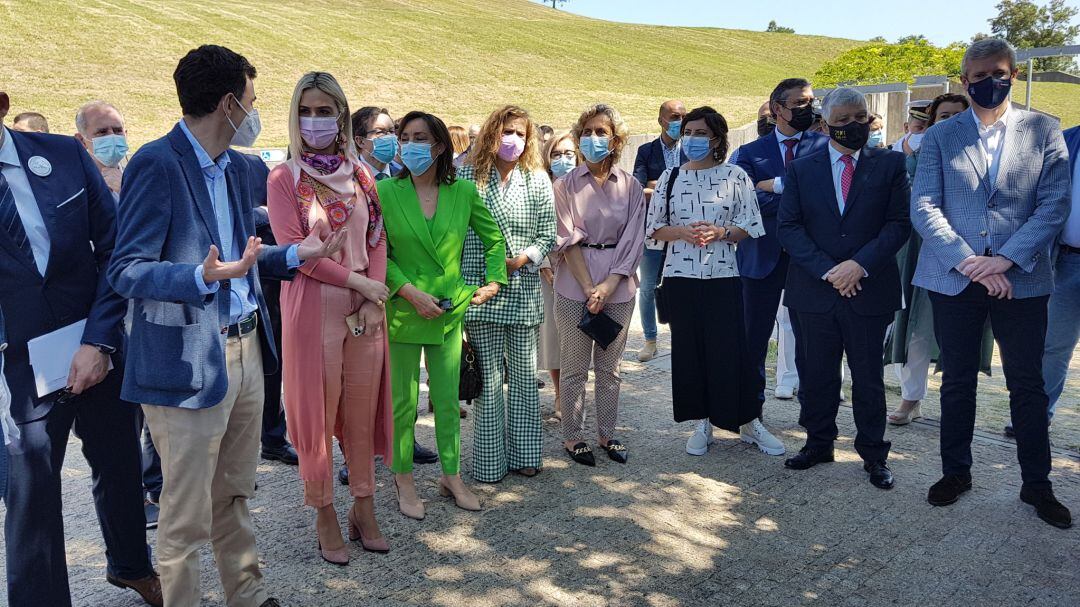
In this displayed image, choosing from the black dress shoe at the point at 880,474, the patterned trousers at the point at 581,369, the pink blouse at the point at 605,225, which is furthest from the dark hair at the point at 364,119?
the black dress shoe at the point at 880,474

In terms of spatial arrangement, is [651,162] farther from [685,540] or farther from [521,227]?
[685,540]

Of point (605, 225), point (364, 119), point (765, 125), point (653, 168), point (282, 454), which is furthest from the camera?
point (653, 168)

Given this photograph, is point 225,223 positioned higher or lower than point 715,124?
lower

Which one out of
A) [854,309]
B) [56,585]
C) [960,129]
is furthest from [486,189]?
[56,585]

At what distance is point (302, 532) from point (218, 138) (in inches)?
88.5

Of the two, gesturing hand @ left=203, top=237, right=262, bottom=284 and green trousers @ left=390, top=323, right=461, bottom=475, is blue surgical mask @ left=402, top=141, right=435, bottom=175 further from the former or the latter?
gesturing hand @ left=203, top=237, right=262, bottom=284

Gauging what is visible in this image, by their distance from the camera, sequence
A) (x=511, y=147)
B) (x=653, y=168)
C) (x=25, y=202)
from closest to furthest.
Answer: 1. (x=25, y=202)
2. (x=511, y=147)
3. (x=653, y=168)

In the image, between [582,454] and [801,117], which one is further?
[801,117]

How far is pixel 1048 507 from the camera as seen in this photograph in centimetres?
444

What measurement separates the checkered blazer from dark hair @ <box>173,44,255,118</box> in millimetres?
2070

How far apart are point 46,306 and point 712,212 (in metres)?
3.66

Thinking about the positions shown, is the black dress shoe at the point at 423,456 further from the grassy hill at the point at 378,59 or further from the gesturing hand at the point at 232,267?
the grassy hill at the point at 378,59

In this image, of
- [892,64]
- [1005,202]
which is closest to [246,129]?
[1005,202]

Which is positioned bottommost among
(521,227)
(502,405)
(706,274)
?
(502,405)
